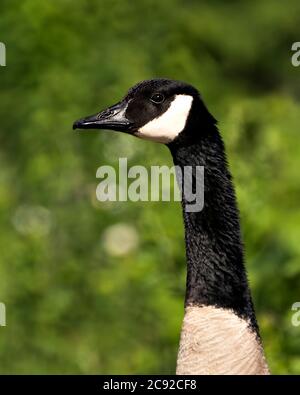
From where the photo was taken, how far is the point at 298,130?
257 inches

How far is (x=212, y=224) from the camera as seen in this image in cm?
356

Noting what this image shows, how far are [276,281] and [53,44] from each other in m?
2.53

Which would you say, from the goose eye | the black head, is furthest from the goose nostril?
the goose eye

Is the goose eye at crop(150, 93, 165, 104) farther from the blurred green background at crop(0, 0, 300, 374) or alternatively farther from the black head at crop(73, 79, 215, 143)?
the blurred green background at crop(0, 0, 300, 374)

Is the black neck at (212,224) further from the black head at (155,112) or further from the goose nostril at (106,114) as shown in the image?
the goose nostril at (106,114)

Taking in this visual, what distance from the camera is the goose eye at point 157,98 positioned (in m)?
3.66

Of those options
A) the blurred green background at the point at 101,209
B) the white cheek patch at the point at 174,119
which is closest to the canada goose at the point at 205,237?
the white cheek patch at the point at 174,119

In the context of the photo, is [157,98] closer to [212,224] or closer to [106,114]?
[106,114]

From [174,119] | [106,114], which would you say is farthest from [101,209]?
[174,119]

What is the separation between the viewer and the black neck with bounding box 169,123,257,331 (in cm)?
350

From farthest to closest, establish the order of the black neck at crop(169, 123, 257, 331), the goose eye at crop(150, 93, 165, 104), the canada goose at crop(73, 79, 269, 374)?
the goose eye at crop(150, 93, 165, 104), the black neck at crop(169, 123, 257, 331), the canada goose at crop(73, 79, 269, 374)

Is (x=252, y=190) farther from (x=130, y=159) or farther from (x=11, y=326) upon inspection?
(x=11, y=326)

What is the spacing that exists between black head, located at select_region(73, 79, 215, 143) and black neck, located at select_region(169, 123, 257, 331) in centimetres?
6
